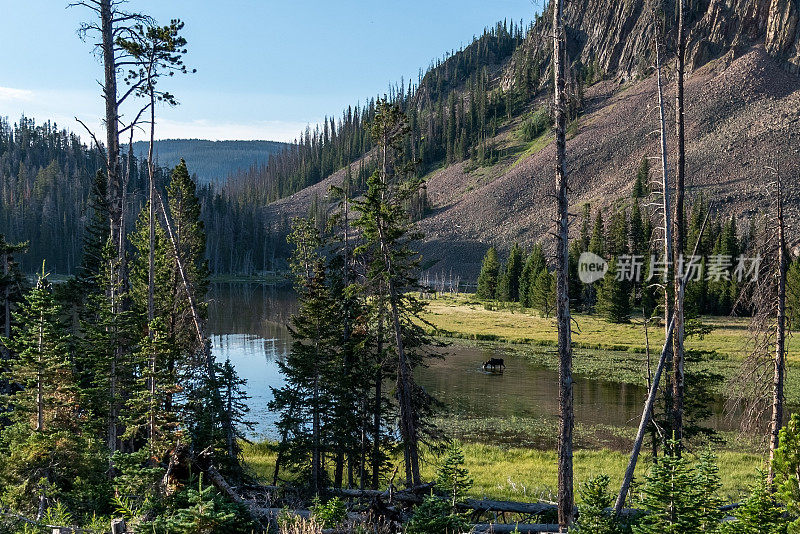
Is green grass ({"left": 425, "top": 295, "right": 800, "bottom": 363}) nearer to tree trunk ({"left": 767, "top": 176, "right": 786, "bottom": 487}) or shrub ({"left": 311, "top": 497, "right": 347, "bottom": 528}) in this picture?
tree trunk ({"left": 767, "top": 176, "right": 786, "bottom": 487})

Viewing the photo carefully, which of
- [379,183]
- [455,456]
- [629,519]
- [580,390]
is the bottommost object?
[580,390]

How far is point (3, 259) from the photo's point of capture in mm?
20719

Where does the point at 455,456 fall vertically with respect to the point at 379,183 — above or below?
below

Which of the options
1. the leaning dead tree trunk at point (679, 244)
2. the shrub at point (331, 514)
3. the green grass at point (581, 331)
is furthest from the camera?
the green grass at point (581, 331)

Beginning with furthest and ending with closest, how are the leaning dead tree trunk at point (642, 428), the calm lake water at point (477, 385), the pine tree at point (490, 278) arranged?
the pine tree at point (490, 278) → the calm lake water at point (477, 385) → the leaning dead tree trunk at point (642, 428)

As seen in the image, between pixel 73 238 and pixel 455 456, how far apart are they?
143m

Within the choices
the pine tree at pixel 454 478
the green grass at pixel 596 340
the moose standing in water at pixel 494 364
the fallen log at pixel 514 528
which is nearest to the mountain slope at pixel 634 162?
the green grass at pixel 596 340

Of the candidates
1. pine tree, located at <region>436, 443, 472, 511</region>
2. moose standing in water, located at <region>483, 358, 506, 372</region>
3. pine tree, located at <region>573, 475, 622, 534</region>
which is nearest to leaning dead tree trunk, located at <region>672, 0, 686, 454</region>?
pine tree, located at <region>573, 475, 622, 534</region>

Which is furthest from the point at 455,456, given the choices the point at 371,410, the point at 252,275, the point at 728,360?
the point at 252,275

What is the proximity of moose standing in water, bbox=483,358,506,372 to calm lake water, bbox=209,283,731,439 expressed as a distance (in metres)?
0.62

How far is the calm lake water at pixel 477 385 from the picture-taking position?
34.5 meters

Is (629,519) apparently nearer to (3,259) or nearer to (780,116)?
(3,259)

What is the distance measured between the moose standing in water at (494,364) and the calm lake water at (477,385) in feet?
2.04

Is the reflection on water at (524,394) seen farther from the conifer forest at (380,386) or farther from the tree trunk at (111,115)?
the tree trunk at (111,115)
